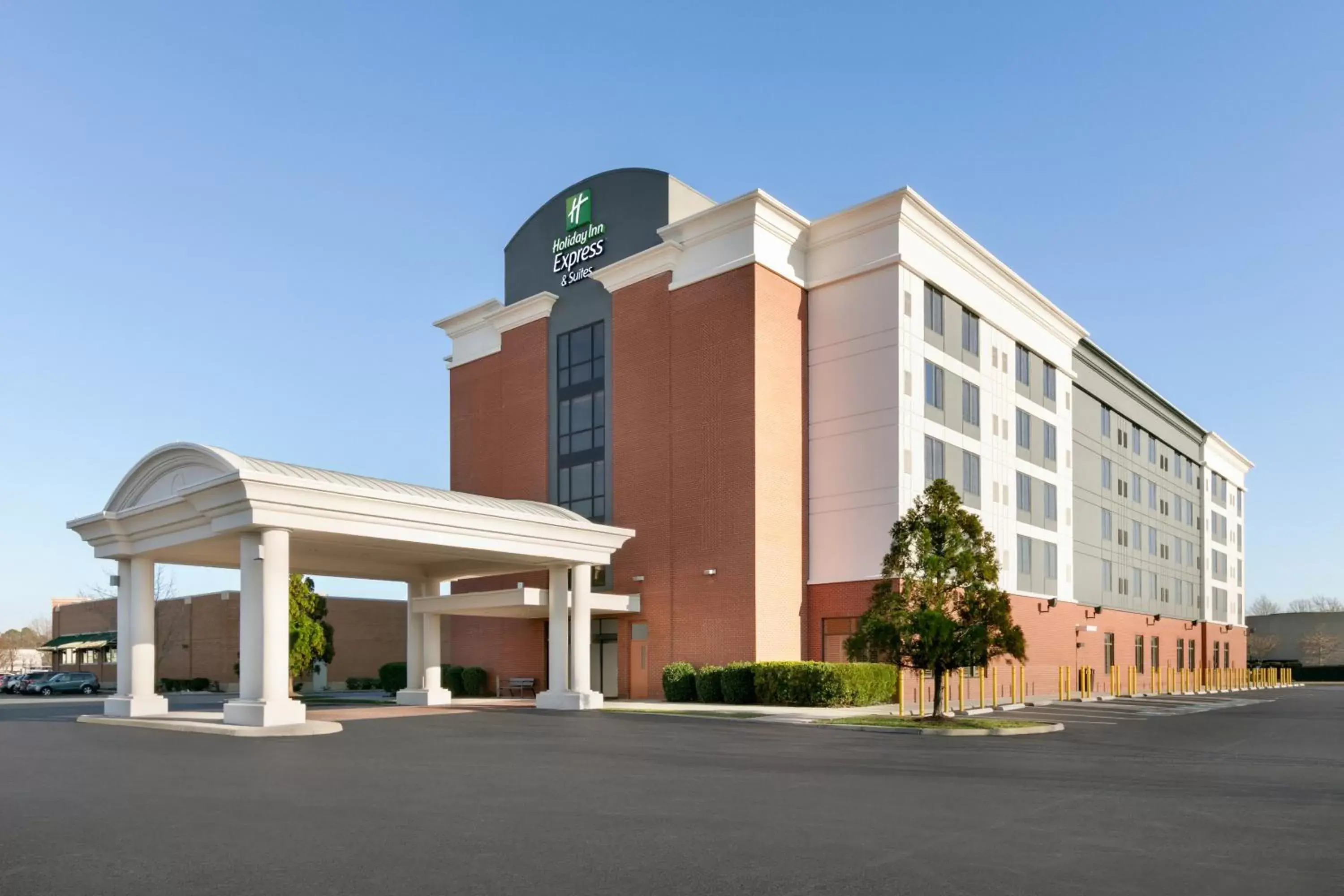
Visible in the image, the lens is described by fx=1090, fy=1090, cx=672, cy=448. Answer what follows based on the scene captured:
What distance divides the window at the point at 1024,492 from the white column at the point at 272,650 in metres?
30.5

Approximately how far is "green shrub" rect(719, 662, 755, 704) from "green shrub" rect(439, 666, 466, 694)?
14479 mm

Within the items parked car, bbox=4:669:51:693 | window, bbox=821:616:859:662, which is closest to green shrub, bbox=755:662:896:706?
window, bbox=821:616:859:662

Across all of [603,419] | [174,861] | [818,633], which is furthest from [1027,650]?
[174,861]

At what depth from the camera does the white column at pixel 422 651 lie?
3762 centimetres

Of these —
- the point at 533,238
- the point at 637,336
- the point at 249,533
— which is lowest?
the point at 249,533

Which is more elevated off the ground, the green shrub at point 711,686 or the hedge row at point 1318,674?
the green shrub at point 711,686

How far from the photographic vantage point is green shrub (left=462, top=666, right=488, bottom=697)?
44.3 metres

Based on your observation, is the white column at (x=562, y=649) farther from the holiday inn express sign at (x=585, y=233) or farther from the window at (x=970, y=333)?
the window at (x=970, y=333)

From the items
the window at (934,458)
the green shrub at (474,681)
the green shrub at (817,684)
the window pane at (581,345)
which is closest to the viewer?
the green shrub at (817,684)

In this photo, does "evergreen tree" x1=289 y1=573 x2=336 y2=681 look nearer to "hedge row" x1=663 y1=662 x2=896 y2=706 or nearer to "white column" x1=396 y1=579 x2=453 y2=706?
"white column" x1=396 y1=579 x2=453 y2=706

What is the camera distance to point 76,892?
26.5ft

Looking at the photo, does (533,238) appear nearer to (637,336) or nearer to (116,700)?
(637,336)

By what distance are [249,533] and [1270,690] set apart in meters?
59.8

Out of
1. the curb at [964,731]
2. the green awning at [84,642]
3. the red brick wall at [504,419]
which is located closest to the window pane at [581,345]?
the red brick wall at [504,419]
